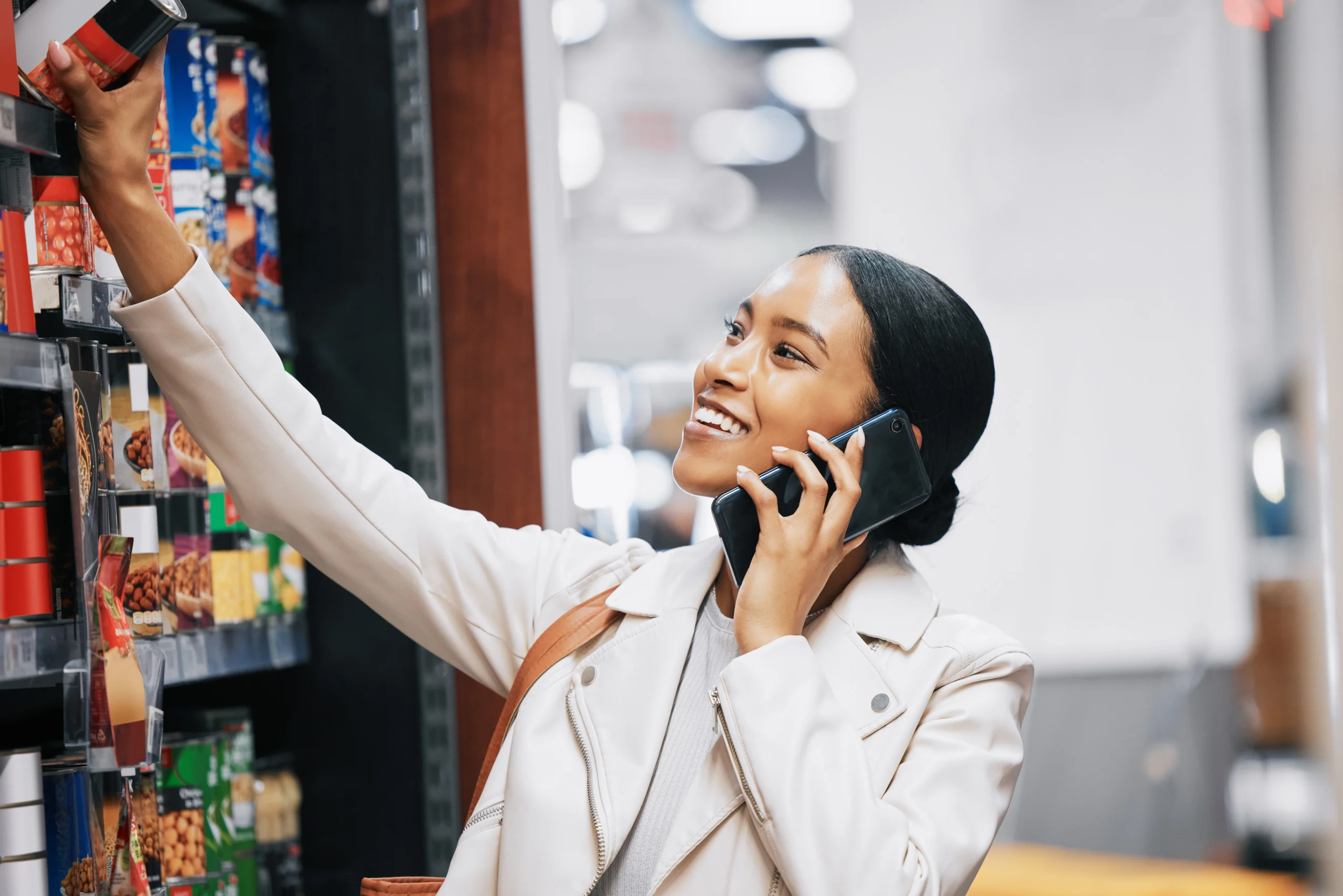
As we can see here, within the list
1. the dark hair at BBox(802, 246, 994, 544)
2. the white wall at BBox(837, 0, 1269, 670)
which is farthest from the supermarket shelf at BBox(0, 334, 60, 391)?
the white wall at BBox(837, 0, 1269, 670)

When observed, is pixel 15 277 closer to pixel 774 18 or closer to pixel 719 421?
pixel 719 421

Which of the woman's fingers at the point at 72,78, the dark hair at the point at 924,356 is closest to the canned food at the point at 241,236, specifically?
the woman's fingers at the point at 72,78

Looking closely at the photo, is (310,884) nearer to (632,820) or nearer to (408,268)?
(632,820)

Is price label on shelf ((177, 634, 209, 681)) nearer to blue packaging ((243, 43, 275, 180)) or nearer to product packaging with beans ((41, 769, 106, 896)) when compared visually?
product packaging with beans ((41, 769, 106, 896))

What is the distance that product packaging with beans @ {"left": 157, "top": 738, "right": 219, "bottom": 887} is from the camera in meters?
1.32

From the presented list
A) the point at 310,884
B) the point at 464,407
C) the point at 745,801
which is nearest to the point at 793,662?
the point at 745,801

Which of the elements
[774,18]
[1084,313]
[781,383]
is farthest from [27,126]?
[1084,313]

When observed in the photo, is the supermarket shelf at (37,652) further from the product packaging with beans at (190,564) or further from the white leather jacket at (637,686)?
the product packaging with beans at (190,564)

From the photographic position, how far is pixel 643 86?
2658 mm

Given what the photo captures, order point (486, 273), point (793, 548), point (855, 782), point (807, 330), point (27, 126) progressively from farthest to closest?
point (486, 273) → point (807, 330) → point (793, 548) → point (855, 782) → point (27, 126)

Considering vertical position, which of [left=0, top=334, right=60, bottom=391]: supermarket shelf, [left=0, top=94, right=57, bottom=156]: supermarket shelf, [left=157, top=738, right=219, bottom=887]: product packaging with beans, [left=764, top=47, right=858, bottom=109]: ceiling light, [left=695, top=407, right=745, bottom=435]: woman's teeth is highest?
[left=764, top=47, right=858, bottom=109]: ceiling light

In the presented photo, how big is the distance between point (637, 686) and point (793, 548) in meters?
0.24

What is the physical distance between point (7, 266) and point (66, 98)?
0.15 m

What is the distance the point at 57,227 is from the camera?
1.00m
